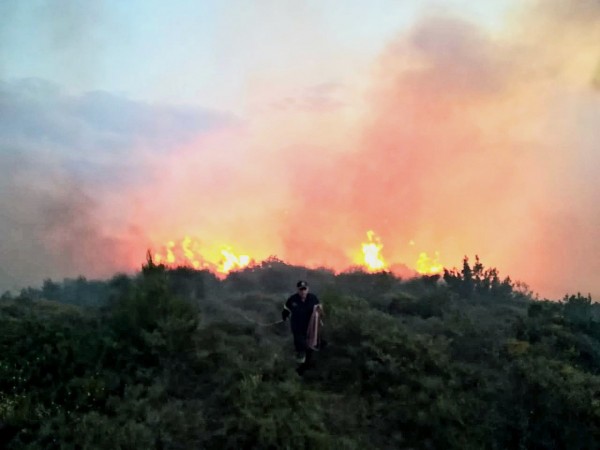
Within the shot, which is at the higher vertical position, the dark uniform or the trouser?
the dark uniform

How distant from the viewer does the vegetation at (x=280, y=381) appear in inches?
355

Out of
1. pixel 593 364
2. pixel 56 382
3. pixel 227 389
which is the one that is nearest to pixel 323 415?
pixel 227 389

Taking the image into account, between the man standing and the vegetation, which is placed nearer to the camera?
the vegetation

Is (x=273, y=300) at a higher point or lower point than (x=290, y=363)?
higher

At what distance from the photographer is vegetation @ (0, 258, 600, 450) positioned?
901 centimetres

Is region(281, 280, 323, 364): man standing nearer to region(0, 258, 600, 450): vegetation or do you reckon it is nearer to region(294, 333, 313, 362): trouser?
region(294, 333, 313, 362): trouser

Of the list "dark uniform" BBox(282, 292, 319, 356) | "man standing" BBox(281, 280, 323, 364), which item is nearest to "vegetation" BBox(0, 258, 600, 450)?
"man standing" BBox(281, 280, 323, 364)

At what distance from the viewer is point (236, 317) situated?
1488 centimetres

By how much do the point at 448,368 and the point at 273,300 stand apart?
8025mm

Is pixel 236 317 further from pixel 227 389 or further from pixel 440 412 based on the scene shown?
pixel 440 412

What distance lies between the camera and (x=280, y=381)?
10.7 meters

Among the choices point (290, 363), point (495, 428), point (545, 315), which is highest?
point (545, 315)

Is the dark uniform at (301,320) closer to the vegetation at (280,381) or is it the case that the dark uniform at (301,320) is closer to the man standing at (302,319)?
the man standing at (302,319)

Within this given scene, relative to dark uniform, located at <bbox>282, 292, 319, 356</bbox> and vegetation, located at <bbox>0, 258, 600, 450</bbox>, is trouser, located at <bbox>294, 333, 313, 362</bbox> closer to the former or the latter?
dark uniform, located at <bbox>282, 292, 319, 356</bbox>
